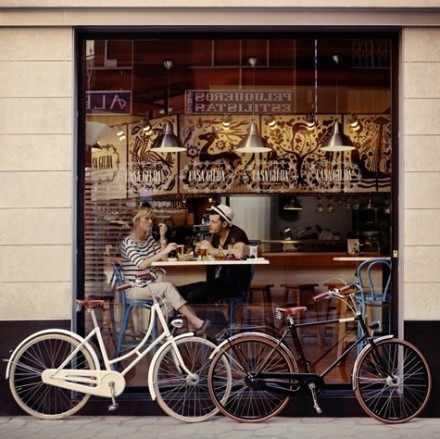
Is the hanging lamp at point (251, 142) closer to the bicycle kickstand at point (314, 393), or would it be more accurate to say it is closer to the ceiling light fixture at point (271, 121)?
the ceiling light fixture at point (271, 121)

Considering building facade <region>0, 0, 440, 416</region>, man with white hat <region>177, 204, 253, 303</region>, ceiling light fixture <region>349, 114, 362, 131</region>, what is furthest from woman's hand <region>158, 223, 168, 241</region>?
ceiling light fixture <region>349, 114, 362, 131</region>

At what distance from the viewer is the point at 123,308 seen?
860 centimetres

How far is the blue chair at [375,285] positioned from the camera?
833 cm

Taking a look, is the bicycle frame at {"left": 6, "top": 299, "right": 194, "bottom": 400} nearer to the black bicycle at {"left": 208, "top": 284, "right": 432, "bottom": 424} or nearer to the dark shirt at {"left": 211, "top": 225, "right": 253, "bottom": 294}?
the black bicycle at {"left": 208, "top": 284, "right": 432, "bottom": 424}

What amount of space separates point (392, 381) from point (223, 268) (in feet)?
8.41

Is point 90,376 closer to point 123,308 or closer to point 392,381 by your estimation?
point 123,308

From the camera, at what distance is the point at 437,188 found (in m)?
7.82

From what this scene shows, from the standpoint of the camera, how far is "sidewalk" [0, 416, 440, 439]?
7125 millimetres

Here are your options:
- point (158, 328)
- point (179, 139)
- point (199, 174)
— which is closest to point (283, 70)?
point (179, 139)

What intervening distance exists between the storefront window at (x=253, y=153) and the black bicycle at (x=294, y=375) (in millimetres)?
539

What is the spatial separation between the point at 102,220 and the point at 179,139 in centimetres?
207

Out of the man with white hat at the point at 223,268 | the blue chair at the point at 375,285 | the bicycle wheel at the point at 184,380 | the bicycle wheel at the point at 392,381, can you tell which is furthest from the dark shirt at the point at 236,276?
the bicycle wheel at the point at 392,381

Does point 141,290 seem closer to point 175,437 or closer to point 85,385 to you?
point 85,385

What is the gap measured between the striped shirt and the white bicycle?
3.66 ft
